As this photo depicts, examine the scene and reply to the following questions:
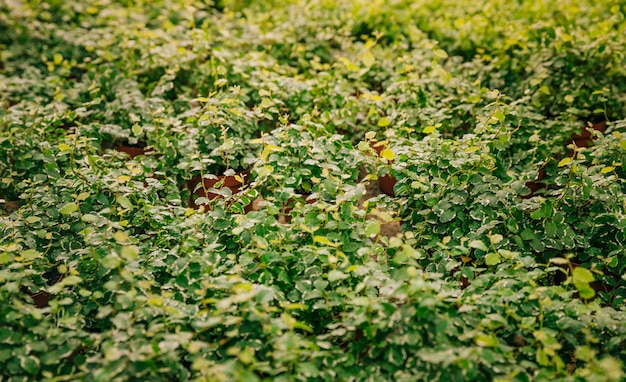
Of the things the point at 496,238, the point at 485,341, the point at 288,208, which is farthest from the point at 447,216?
the point at 288,208

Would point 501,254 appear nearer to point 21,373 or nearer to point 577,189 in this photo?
point 577,189

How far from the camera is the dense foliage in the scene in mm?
1892

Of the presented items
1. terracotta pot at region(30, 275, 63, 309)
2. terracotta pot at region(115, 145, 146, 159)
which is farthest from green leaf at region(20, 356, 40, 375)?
terracotta pot at region(115, 145, 146, 159)

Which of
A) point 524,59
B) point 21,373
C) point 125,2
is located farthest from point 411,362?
point 125,2

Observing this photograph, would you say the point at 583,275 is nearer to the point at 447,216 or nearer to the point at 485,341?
the point at 485,341

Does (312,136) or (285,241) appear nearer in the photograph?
(285,241)

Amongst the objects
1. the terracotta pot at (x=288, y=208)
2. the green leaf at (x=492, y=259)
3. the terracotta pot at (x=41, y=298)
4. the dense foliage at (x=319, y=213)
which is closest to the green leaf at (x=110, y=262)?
the dense foliage at (x=319, y=213)

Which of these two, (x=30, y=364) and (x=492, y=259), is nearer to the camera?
(x=30, y=364)

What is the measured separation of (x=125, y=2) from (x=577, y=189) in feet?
14.3

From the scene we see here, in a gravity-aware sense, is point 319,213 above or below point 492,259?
below

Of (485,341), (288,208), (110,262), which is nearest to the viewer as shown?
(485,341)

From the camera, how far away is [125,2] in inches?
197

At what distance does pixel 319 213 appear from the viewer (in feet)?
7.83

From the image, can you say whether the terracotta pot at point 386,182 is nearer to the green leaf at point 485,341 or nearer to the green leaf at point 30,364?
the green leaf at point 485,341
